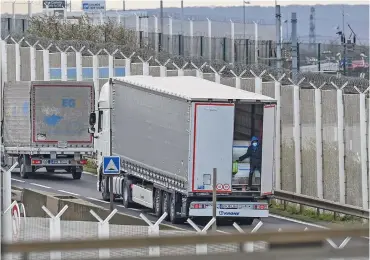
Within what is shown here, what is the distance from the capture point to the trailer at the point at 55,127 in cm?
3994

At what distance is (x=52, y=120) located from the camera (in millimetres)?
40156

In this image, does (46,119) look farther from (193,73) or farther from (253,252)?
(253,252)

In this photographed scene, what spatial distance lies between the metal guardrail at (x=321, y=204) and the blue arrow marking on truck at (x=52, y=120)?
1021 cm

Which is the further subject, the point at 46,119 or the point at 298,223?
the point at 46,119

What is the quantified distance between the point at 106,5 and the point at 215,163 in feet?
289

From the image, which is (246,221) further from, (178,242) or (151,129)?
(178,242)

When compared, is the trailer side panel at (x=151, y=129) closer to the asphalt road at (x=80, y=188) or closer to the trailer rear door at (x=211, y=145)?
the trailer rear door at (x=211, y=145)

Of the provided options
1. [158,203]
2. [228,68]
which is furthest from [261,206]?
[228,68]

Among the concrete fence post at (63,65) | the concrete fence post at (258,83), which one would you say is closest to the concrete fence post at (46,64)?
the concrete fence post at (63,65)

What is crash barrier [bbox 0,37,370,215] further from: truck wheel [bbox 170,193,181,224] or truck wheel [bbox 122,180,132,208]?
truck wheel [bbox 122,180,132,208]

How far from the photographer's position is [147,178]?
30.8m

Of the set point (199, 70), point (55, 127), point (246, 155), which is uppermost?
point (199, 70)

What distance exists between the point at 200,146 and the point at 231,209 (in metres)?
1.43

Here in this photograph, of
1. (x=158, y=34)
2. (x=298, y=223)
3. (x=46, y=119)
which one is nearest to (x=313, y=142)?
(x=298, y=223)
